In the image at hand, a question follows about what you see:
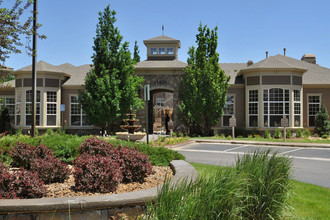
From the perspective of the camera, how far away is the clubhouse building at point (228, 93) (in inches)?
953

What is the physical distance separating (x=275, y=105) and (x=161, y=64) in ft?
33.3

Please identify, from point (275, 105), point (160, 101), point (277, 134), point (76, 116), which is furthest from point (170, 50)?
point (160, 101)

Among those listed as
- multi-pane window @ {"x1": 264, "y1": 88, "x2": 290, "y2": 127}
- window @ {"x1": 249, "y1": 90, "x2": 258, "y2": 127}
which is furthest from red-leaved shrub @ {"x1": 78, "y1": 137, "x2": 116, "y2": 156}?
window @ {"x1": 249, "y1": 90, "x2": 258, "y2": 127}

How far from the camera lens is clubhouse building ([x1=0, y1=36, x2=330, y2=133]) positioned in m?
24.2

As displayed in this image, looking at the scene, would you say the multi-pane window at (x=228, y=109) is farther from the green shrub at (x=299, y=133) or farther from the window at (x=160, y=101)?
the window at (x=160, y=101)

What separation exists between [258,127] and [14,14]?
20526mm

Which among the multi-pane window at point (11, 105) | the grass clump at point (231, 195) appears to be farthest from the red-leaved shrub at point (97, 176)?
the multi-pane window at point (11, 105)

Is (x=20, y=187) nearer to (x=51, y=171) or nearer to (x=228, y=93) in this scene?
(x=51, y=171)

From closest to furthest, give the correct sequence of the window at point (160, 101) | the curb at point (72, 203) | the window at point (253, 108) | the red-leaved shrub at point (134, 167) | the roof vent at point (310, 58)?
the curb at point (72, 203) < the red-leaved shrub at point (134, 167) < the window at point (253, 108) < the roof vent at point (310, 58) < the window at point (160, 101)

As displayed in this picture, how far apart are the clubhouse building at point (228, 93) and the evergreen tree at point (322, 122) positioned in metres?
1.32

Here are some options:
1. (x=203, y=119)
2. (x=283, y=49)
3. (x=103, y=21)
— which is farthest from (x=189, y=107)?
(x=283, y=49)

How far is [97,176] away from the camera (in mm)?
4668

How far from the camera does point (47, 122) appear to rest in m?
26.1

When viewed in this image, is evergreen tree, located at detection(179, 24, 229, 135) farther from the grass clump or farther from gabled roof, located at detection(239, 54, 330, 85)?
the grass clump
